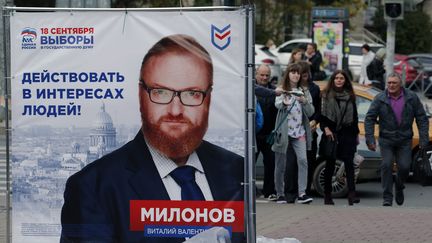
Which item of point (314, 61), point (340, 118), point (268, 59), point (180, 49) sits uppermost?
point (268, 59)

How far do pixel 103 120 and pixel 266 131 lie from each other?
594cm

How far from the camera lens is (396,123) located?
12594 millimetres

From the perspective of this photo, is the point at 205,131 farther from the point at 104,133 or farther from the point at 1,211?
the point at 1,211

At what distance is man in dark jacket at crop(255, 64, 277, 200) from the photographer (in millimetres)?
13305

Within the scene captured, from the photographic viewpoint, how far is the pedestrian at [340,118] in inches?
507

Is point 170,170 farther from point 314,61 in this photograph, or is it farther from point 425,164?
point 314,61

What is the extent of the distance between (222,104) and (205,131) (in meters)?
0.24

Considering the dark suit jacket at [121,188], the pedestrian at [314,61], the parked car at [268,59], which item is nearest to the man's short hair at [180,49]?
the dark suit jacket at [121,188]

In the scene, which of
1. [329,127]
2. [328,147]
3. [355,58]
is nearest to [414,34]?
[355,58]

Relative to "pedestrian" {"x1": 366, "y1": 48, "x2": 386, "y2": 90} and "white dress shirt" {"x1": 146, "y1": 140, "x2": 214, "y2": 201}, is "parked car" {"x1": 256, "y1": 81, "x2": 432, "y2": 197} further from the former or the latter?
"pedestrian" {"x1": 366, "y1": 48, "x2": 386, "y2": 90}

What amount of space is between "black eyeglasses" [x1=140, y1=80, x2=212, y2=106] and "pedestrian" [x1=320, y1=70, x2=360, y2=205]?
18.1 ft

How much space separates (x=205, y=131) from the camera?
7609mm

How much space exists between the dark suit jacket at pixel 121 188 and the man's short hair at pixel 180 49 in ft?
1.85

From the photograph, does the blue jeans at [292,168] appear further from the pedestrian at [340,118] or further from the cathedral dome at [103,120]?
the cathedral dome at [103,120]
